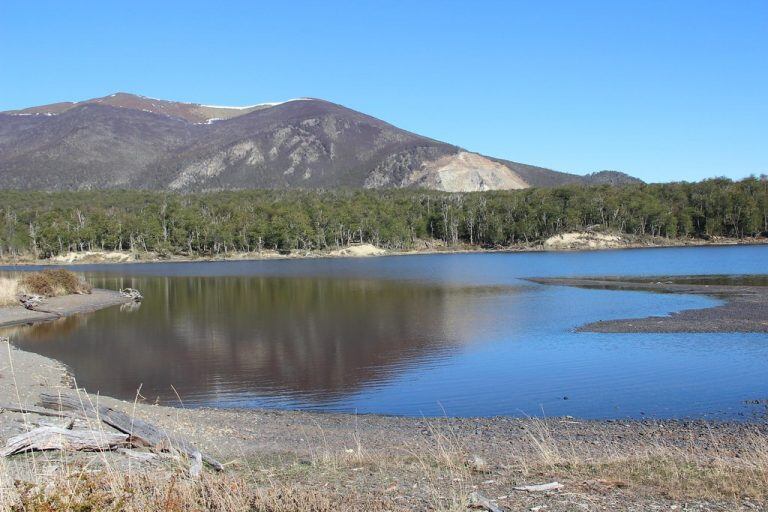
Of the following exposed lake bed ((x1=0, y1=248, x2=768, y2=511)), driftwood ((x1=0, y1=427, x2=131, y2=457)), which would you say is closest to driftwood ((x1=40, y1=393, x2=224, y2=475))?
driftwood ((x1=0, y1=427, x2=131, y2=457))

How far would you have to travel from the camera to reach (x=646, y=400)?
56.1 feet

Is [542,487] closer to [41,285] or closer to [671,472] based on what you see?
[671,472]

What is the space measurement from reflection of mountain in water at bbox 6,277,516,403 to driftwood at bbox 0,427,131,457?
985 centimetres

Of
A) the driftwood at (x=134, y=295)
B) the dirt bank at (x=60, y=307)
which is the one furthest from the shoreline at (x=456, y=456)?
the driftwood at (x=134, y=295)

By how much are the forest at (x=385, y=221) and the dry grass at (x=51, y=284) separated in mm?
95144

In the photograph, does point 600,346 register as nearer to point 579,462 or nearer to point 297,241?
point 579,462

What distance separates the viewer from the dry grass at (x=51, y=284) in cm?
4583

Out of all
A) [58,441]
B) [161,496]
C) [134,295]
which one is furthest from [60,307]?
[161,496]

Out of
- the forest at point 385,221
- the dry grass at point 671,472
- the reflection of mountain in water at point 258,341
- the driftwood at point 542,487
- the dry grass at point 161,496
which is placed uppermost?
the forest at point 385,221

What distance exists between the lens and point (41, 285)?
4675 centimetres

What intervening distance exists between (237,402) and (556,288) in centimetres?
3900

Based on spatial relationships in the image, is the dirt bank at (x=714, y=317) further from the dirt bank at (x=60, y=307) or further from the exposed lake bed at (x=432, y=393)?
the dirt bank at (x=60, y=307)

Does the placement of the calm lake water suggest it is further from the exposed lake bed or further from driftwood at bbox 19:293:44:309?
driftwood at bbox 19:293:44:309

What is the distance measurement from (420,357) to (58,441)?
1691 cm
